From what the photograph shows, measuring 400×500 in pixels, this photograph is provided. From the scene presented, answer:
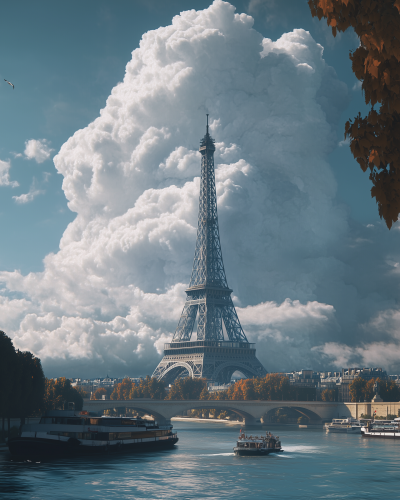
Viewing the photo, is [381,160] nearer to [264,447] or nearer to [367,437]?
[264,447]

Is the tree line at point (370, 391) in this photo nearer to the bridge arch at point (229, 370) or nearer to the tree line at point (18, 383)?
the bridge arch at point (229, 370)

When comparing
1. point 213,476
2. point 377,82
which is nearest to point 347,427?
point 213,476

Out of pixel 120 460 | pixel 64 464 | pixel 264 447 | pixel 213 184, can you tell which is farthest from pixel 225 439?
pixel 213 184

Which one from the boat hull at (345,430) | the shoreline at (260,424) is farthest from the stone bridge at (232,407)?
the boat hull at (345,430)

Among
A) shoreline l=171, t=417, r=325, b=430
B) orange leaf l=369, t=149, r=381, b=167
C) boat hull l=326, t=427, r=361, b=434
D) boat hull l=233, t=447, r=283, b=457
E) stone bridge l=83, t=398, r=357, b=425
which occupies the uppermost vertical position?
orange leaf l=369, t=149, r=381, b=167

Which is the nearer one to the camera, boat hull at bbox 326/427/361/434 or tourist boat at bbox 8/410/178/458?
tourist boat at bbox 8/410/178/458

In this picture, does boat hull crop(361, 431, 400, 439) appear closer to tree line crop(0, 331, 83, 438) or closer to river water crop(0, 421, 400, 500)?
river water crop(0, 421, 400, 500)

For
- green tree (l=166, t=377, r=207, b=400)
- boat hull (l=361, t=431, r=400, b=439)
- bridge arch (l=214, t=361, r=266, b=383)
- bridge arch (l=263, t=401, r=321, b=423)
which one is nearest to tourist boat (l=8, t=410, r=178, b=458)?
boat hull (l=361, t=431, r=400, b=439)
